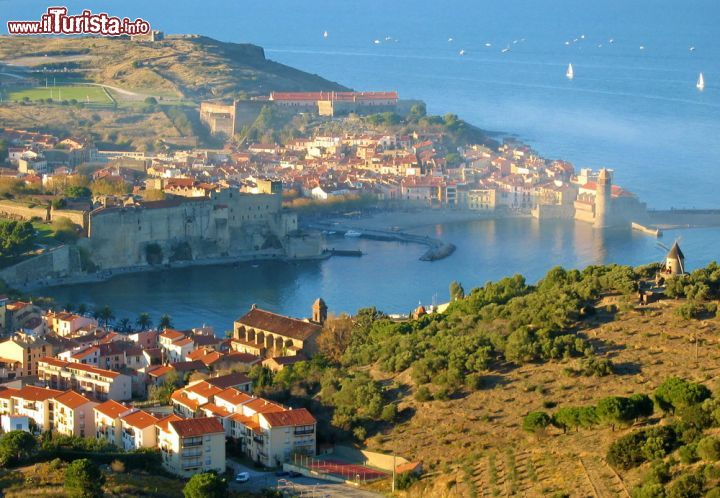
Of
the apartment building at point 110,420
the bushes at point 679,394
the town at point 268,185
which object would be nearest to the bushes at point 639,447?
the bushes at point 679,394

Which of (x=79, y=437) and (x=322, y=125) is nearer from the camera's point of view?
(x=79, y=437)

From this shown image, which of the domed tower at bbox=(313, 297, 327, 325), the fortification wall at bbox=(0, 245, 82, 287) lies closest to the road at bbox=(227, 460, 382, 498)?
the domed tower at bbox=(313, 297, 327, 325)

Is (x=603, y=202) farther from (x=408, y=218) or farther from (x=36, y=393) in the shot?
(x=36, y=393)

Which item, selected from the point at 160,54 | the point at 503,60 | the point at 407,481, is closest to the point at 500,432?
the point at 407,481

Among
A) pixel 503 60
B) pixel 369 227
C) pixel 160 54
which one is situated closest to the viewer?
pixel 369 227

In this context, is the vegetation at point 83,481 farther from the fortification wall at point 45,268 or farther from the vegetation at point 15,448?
the fortification wall at point 45,268

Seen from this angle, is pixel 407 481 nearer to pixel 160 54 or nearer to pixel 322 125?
pixel 322 125

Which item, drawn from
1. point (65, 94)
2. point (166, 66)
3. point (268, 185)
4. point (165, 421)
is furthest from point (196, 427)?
point (166, 66)
